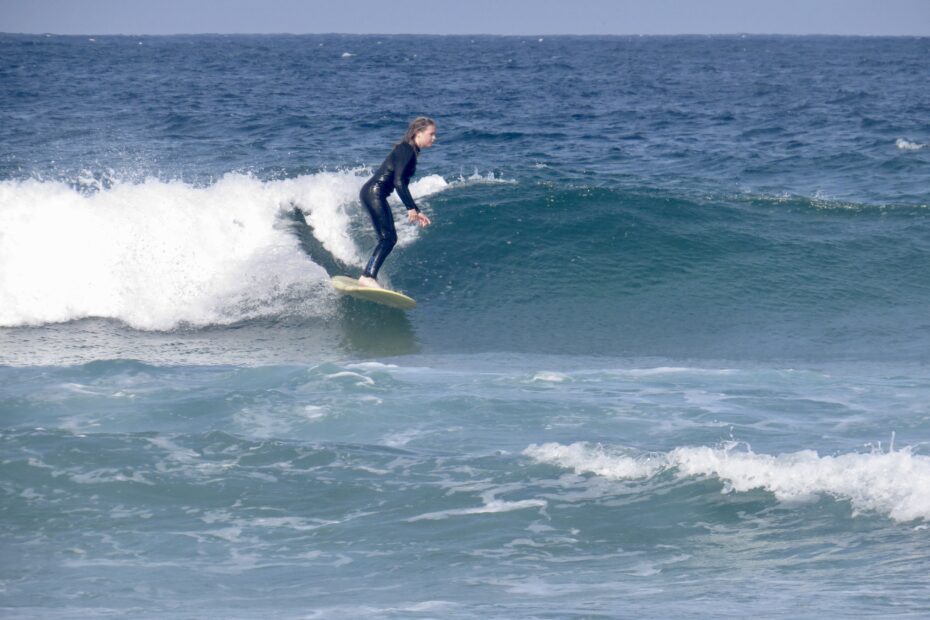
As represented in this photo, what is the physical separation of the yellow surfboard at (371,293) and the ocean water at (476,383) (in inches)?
10.1

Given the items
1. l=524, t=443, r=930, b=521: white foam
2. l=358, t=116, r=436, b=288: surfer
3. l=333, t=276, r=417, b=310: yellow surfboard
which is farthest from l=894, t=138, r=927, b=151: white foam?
l=524, t=443, r=930, b=521: white foam

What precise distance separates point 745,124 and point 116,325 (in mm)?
17642

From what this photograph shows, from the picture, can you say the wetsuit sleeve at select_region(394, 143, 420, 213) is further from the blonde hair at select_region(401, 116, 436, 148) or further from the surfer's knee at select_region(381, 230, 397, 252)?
the surfer's knee at select_region(381, 230, 397, 252)

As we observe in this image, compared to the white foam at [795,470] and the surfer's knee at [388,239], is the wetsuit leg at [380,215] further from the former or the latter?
the white foam at [795,470]

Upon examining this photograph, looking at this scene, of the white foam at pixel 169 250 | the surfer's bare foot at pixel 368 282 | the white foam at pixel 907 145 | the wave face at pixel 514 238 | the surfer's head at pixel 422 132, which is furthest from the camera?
the white foam at pixel 907 145

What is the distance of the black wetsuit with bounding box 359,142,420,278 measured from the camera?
9.85m

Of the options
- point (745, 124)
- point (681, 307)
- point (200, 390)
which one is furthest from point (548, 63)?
point (200, 390)

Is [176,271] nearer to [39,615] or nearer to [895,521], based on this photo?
[39,615]

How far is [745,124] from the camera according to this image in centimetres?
2538

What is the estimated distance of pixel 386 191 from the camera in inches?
404

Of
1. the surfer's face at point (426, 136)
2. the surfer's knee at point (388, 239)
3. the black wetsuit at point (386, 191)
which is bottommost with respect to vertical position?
the surfer's knee at point (388, 239)

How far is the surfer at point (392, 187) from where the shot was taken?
972 cm

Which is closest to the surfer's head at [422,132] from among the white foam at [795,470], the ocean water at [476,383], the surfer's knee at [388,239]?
the surfer's knee at [388,239]

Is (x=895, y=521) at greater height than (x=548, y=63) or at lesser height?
lesser
